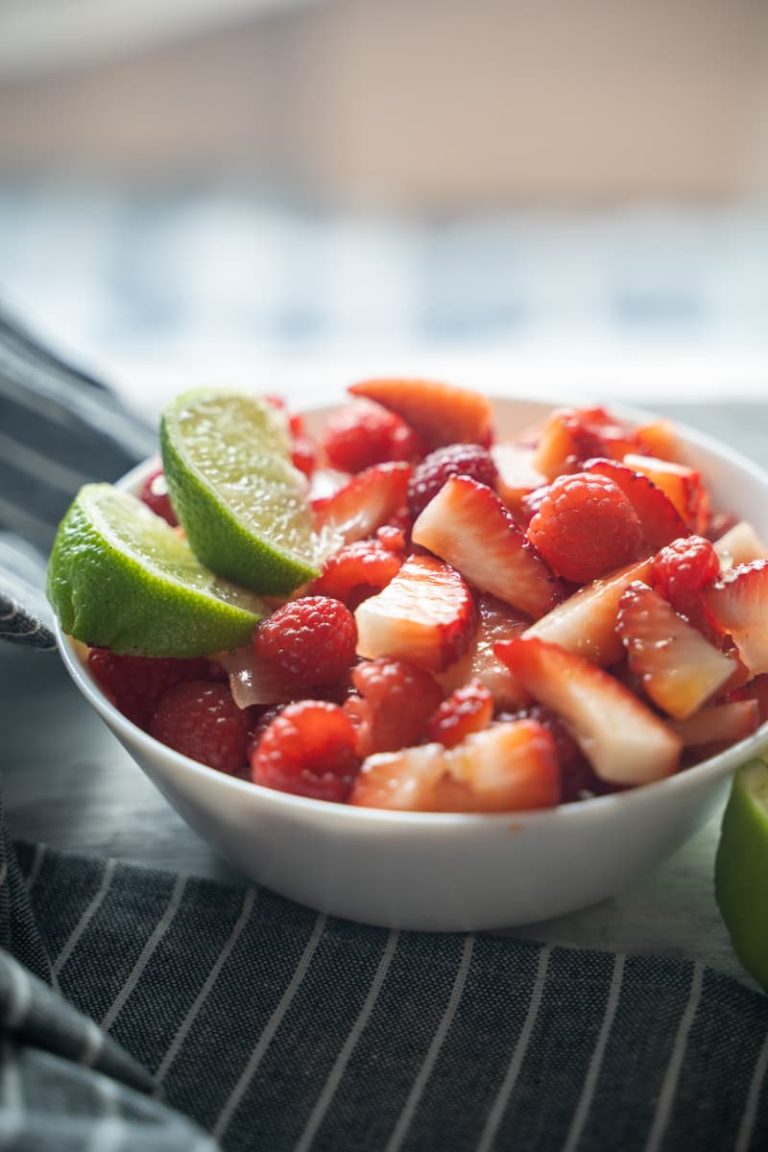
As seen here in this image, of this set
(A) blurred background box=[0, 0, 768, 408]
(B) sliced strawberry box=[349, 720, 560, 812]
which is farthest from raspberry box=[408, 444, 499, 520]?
(A) blurred background box=[0, 0, 768, 408]

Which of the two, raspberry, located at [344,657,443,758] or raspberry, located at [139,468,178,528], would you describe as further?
raspberry, located at [139,468,178,528]

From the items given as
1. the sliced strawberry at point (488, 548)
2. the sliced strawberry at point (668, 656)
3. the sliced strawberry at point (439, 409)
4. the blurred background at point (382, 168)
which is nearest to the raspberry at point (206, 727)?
the sliced strawberry at point (488, 548)

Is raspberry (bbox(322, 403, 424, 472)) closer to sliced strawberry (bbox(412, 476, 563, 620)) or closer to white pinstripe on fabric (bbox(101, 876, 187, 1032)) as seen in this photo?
sliced strawberry (bbox(412, 476, 563, 620))

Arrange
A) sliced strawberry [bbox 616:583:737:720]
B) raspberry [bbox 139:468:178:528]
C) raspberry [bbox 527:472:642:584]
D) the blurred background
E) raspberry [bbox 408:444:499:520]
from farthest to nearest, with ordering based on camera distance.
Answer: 1. the blurred background
2. raspberry [bbox 139:468:178:528]
3. raspberry [bbox 408:444:499:520]
4. raspberry [bbox 527:472:642:584]
5. sliced strawberry [bbox 616:583:737:720]

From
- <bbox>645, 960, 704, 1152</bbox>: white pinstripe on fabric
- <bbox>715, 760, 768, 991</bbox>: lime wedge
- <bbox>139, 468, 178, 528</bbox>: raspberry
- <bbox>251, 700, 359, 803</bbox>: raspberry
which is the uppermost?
<bbox>139, 468, 178, 528</bbox>: raspberry

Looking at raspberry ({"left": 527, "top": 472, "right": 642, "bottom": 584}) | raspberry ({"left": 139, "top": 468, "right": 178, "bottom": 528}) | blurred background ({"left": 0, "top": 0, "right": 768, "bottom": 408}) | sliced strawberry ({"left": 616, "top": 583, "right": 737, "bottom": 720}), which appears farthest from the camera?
blurred background ({"left": 0, "top": 0, "right": 768, "bottom": 408})

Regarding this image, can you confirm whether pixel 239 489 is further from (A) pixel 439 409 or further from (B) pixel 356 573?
(A) pixel 439 409

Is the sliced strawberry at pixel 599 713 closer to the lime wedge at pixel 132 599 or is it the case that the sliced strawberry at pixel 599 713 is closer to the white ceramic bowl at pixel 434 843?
the white ceramic bowl at pixel 434 843

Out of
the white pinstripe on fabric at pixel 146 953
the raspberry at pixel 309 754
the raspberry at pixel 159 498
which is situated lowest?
the white pinstripe on fabric at pixel 146 953
